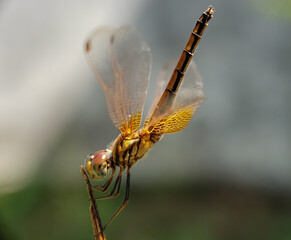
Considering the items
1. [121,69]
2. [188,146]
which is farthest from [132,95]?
[188,146]

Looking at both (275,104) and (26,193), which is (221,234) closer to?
(275,104)

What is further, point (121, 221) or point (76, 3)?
point (76, 3)

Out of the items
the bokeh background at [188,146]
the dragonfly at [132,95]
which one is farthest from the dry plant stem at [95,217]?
the bokeh background at [188,146]

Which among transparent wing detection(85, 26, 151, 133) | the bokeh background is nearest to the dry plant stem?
transparent wing detection(85, 26, 151, 133)

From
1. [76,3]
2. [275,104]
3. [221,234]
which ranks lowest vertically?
[221,234]

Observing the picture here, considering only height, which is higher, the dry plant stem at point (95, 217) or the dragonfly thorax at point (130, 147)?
the dragonfly thorax at point (130, 147)

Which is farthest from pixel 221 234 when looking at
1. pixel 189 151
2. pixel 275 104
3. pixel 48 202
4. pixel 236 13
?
pixel 236 13

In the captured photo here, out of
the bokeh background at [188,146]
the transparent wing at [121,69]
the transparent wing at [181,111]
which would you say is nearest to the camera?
the transparent wing at [181,111]

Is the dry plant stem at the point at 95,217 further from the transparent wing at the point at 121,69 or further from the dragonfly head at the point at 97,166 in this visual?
the transparent wing at the point at 121,69
